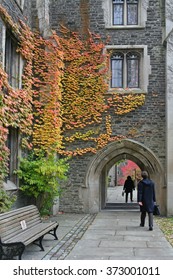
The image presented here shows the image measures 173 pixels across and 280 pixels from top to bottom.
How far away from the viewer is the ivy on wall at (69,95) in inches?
541

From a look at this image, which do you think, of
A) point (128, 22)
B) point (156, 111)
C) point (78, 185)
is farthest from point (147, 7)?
point (78, 185)

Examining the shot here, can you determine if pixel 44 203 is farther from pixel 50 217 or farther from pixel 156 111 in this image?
pixel 156 111

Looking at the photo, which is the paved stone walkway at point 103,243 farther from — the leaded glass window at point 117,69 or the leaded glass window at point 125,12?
the leaded glass window at point 125,12

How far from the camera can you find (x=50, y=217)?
13.2 metres

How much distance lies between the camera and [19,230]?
7.35 meters

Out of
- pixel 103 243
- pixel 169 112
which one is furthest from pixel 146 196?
pixel 169 112

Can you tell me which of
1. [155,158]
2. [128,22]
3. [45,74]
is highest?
[128,22]

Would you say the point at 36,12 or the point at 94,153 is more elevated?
the point at 36,12

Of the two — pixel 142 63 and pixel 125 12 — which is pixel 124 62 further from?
pixel 125 12

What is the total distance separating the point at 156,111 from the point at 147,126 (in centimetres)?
62

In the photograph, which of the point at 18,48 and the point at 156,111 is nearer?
the point at 18,48

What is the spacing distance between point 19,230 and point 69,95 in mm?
8148

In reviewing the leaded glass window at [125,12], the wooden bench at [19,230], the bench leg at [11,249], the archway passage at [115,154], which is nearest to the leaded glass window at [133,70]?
the leaded glass window at [125,12]

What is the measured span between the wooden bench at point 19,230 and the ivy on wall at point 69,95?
519cm
